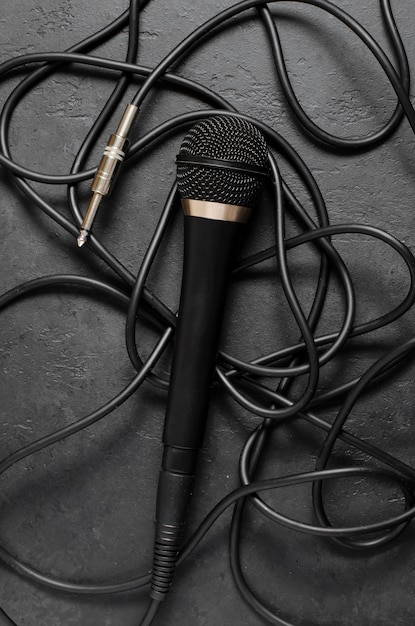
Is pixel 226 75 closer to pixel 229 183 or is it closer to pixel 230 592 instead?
pixel 229 183

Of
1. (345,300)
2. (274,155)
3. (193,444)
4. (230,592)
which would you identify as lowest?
(230,592)

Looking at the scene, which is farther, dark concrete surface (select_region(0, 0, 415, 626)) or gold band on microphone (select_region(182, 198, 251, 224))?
dark concrete surface (select_region(0, 0, 415, 626))

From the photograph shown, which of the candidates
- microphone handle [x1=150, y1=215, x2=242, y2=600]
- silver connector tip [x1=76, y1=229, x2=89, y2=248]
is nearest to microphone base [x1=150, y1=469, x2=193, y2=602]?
microphone handle [x1=150, y1=215, x2=242, y2=600]

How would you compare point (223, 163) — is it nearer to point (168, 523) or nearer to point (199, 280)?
point (199, 280)

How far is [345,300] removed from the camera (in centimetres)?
86

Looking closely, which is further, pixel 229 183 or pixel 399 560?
pixel 399 560

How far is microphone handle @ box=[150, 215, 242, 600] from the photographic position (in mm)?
810

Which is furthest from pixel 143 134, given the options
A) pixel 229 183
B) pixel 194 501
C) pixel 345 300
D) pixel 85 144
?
pixel 194 501

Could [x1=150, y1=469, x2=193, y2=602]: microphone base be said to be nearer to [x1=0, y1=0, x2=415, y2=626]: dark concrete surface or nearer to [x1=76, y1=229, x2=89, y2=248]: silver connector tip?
[x1=0, y1=0, x2=415, y2=626]: dark concrete surface

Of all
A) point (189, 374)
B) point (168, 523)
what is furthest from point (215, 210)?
point (168, 523)

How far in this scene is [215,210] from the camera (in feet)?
2.60

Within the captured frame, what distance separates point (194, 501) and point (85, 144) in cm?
41

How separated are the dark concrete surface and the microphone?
0.08 m

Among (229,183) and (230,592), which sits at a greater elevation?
(229,183)
